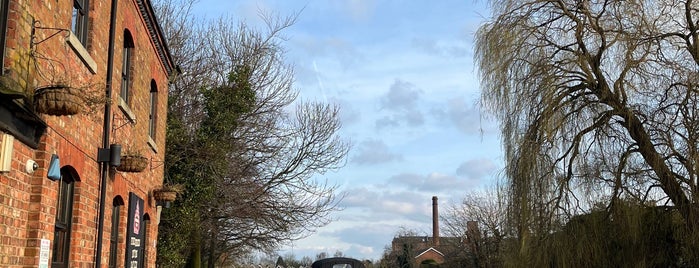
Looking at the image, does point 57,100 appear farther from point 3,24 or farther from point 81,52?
point 81,52

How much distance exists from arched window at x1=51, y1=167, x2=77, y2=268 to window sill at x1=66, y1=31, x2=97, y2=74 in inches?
51.2

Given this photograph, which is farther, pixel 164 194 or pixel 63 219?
pixel 164 194

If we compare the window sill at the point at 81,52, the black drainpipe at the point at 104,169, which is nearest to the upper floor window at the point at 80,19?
the window sill at the point at 81,52

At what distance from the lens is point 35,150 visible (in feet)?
22.7

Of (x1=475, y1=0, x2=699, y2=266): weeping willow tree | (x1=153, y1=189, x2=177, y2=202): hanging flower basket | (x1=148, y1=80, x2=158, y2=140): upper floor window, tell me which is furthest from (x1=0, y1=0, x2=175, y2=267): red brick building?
(x1=475, y1=0, x2=699, y2=266): weeping willow tree

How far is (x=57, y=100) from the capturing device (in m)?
6.32

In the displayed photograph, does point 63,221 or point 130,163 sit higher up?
point 130,163

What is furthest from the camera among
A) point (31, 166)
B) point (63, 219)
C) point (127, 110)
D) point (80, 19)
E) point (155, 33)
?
point (155, 33)

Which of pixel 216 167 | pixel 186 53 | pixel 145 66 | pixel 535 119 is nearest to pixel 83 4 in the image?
pixel 145 66

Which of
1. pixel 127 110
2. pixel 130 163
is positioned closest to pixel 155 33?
pixel 127 110

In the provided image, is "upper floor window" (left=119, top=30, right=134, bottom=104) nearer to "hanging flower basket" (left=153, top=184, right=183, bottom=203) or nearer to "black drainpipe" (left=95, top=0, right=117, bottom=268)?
"black drainpipe" (left=95, top=0, right=117, bottom=268)

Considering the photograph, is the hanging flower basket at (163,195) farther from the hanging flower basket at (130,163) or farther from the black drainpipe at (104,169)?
the black drainpipe at (104,169)

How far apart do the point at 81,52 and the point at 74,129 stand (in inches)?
35.1

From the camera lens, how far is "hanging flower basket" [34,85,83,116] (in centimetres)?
633
